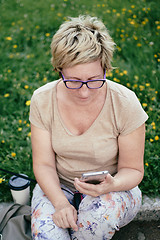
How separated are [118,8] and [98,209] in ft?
12.8

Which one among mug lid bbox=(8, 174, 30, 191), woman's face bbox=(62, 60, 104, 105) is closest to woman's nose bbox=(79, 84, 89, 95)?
woman's face bbox=(62, 60, 104, 105)

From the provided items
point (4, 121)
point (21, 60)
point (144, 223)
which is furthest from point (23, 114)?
point (144, 223)

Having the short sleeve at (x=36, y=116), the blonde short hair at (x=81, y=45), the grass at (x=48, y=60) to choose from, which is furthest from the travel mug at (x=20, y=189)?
the blonde short hair at (x=81, y=45)

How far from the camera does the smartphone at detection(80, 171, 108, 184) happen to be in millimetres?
1562

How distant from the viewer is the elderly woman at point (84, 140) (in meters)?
1.66

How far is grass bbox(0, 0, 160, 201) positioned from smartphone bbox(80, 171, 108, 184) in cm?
82

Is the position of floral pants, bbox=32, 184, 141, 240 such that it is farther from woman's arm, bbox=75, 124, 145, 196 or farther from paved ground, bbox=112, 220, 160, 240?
paved ground, bbox=112, 220, 160, 240

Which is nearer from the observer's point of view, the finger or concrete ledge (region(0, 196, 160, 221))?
the finger

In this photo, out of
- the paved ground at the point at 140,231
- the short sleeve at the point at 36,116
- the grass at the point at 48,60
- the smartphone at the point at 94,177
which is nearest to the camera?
the smartphone at the point at 94,177

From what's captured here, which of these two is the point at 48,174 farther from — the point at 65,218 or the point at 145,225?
the point at 145,225

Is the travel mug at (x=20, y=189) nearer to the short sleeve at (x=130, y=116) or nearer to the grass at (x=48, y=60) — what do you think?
the grass at (x=48, y=60)

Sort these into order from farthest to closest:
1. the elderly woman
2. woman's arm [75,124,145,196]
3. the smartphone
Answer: woman's arm [75,124,145,196]
the elderly woman
the smartphone

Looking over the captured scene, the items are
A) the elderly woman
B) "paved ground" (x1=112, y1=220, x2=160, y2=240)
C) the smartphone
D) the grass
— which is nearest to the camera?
the smartphone

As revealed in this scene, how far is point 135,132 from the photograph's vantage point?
5.95 feet
